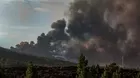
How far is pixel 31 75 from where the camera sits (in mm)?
194125

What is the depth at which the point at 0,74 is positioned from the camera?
6865 inches

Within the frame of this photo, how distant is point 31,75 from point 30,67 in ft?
15.6

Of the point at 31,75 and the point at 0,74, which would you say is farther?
the point at 31,75

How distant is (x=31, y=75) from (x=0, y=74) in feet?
80.1

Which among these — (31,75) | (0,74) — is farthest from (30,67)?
(0,74)

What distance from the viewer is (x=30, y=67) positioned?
637ft

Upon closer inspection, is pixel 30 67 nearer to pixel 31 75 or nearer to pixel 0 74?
pixel 31 75

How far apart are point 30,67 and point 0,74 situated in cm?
2411

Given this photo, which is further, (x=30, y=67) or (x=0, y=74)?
(x=30, y=67)
